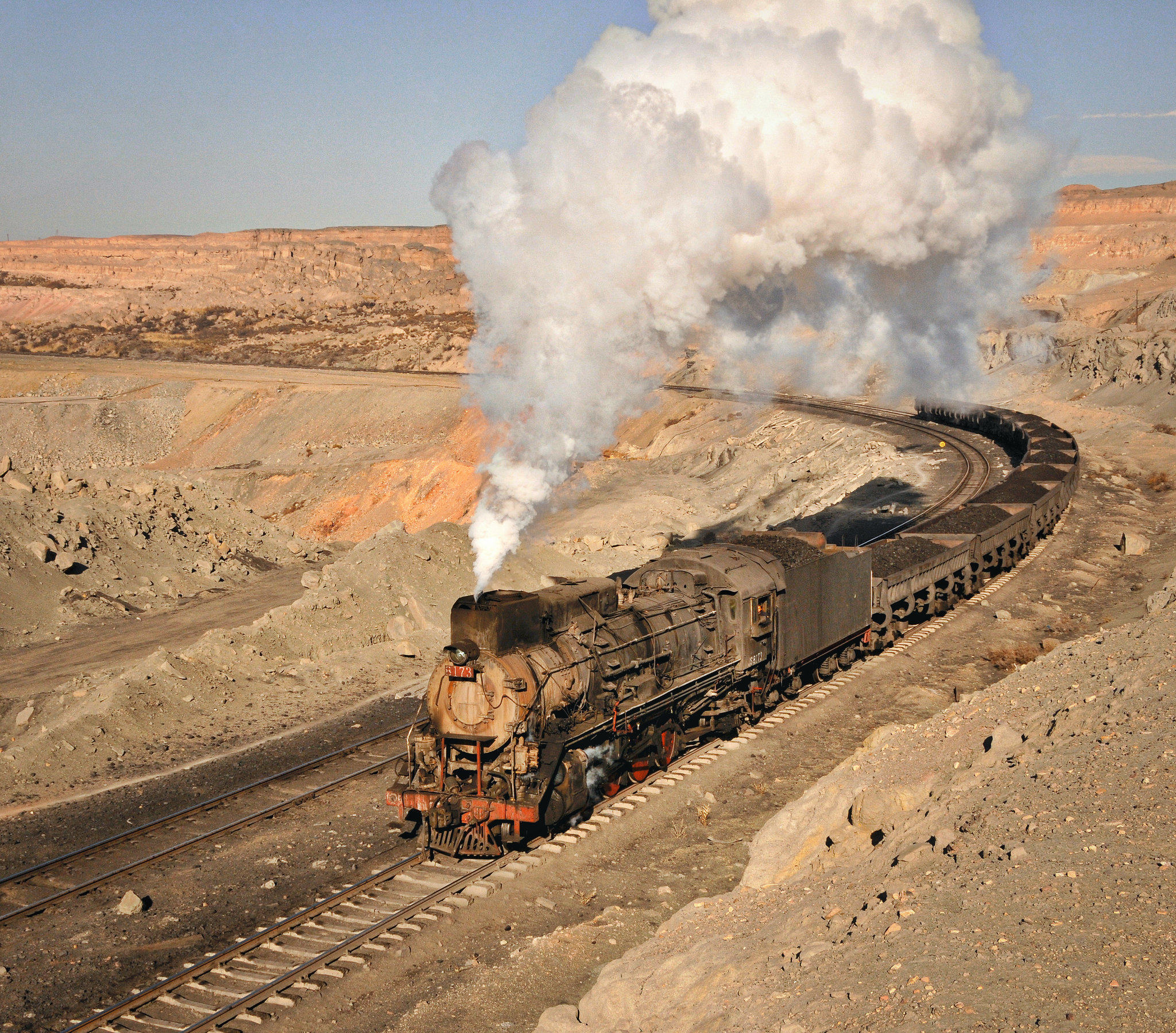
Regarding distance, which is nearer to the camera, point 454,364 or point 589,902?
point 589,902

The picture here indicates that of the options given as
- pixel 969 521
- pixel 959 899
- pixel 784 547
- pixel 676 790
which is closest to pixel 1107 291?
pixel 969 521

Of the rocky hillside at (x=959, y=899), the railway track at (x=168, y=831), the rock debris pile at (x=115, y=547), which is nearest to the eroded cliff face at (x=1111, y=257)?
the rock debris pile at (x=115, y=547)

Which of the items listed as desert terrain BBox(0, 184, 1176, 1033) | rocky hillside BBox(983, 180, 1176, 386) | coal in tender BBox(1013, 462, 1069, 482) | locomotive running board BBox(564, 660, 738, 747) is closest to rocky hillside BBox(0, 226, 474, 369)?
desert terrain BBox(0, 184, 1176, 1033)

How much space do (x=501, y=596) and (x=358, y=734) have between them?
864 centimetres

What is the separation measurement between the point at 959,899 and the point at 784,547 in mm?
12939

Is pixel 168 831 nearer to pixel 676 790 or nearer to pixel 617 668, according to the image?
pixel 617 668

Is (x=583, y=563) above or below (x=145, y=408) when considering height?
below

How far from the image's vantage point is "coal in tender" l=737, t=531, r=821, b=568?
2194 centimetres

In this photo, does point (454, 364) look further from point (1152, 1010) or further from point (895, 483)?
point (1152, 1010)

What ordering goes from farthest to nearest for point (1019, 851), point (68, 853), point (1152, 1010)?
1. point (68, 853)
2. point (1019, 851)
3. point (1152, 1010)

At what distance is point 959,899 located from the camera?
33.3 feet

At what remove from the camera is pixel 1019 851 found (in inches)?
418

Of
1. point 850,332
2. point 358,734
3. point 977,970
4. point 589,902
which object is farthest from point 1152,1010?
point 850,332

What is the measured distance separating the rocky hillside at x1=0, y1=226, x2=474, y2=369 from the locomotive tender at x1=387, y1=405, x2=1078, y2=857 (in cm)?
6369
